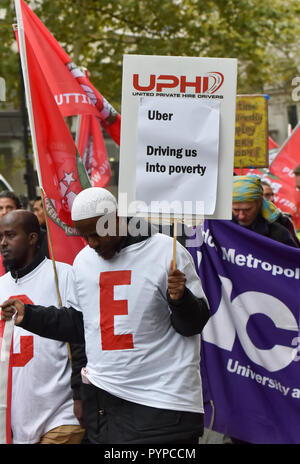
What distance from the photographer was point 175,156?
11.8 feet

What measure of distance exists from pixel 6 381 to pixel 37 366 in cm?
22

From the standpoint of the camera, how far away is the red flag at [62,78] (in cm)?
527

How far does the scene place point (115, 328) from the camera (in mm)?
3598

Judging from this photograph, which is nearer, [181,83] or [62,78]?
[181,83]

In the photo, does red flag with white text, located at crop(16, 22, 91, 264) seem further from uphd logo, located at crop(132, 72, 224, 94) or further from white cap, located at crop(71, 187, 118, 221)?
uphd logo, located at crop(132, 72, 224, 94)

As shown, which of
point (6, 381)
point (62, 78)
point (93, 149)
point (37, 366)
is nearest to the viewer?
point (6, 381)

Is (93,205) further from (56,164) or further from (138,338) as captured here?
(56,164)

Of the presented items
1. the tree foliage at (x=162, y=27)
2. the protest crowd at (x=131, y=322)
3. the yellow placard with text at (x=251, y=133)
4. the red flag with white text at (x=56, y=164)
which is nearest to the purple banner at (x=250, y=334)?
the protest crowd at (x=131, y=322)

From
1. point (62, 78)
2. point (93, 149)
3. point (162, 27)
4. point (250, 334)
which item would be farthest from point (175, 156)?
point (162, 27)

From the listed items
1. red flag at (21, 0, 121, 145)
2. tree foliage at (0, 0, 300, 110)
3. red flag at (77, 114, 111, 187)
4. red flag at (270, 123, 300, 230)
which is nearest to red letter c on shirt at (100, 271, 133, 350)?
red flag at (21, 0, 121, 145)

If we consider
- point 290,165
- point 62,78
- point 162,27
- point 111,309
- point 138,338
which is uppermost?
point 162,27

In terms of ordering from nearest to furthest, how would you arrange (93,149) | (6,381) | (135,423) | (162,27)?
(135,423)
(6,381)
(93,149)
(162,27)

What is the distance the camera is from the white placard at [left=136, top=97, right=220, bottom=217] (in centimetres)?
358
